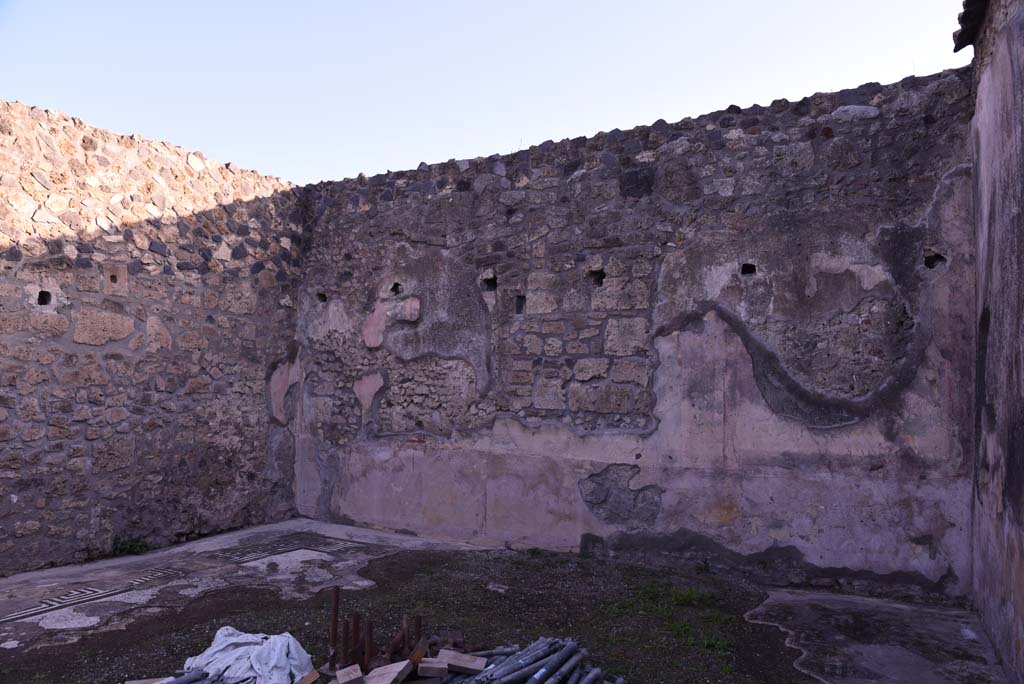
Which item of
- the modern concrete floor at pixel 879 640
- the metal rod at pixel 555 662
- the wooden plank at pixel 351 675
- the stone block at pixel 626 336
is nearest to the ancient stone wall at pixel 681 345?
the stone block at pixel 626 336

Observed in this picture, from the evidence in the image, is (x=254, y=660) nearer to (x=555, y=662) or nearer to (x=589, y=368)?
(x=555, y=662)

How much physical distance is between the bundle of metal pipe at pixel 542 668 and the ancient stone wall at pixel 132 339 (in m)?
3.02

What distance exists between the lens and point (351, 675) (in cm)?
240

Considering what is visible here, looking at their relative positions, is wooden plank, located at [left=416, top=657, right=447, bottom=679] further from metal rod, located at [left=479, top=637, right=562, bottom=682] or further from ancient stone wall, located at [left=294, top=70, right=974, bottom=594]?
ancient stone wall, located at [left=294, top=70, right=974, bottom=594]

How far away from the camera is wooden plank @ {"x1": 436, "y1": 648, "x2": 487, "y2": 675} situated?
98.1 inches

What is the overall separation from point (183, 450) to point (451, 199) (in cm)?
252

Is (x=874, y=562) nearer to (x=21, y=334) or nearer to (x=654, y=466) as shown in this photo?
(x=654, y=466)

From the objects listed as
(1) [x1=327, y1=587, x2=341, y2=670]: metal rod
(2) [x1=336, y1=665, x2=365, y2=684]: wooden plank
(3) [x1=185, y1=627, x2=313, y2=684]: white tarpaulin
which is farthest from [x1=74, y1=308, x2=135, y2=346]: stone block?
(2) [x1=336, y1=665, x2=365, y2=684]: wooden plank

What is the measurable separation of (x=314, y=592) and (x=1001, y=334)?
11.1ft

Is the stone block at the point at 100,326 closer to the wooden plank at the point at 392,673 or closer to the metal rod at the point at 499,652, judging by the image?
the wooden plank at the point at 392,673

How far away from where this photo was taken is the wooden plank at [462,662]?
2.49 metres

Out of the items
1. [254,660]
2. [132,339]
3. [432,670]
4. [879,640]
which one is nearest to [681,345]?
[879,640]

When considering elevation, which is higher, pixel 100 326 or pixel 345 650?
pixel 100 326

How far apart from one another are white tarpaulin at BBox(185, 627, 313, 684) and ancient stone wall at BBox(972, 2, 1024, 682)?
248cm
